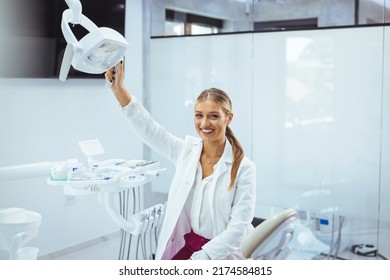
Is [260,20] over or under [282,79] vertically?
over

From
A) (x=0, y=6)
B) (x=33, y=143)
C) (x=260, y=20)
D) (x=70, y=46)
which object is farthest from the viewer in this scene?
(x=260, y=20)

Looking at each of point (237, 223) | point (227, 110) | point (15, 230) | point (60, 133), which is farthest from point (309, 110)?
point (15, 230)

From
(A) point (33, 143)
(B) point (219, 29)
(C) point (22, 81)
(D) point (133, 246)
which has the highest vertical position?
(B) point (219, 29)

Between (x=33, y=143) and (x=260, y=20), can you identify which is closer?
(x=33, y=143)

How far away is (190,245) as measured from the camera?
2168mm

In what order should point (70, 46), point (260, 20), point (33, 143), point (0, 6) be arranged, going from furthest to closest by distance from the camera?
point (260, 20), point (33, 143), point (0, 6), point (70, 46)

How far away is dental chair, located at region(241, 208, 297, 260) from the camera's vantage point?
176cm

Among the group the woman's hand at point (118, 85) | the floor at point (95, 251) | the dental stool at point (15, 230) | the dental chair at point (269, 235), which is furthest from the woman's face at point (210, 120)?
the floor at point (95, 251)

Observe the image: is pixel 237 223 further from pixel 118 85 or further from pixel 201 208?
pixel 118 85

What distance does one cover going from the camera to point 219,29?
3346mm

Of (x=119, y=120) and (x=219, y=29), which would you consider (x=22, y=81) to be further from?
(x=219, y=29)

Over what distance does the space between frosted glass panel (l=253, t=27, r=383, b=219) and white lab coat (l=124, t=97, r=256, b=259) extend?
1.12 meters
